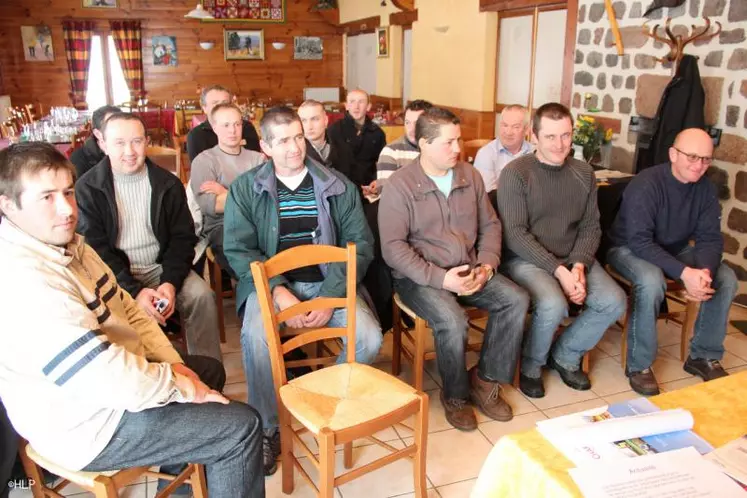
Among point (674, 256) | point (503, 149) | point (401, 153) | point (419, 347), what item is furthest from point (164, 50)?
point (674, 256)

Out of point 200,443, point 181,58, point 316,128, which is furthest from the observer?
point 181,58

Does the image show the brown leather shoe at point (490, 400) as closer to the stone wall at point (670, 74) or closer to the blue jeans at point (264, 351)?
the blue jeans at point (264, 351)

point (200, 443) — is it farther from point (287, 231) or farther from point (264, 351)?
point (287, 231)

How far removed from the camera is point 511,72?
545 centimetres

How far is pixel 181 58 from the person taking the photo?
9.98 m

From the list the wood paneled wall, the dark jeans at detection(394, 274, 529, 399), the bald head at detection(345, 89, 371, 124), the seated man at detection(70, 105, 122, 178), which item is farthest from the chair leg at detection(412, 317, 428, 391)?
the wood paneled wall

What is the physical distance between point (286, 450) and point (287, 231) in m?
0.82

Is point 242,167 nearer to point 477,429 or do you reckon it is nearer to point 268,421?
point 268,421

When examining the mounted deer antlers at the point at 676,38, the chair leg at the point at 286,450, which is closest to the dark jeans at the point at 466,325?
the chair leg at the point at 286,450

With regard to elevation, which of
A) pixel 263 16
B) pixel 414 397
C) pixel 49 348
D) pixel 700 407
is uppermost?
pixel 263 16

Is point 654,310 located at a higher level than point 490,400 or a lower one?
higher

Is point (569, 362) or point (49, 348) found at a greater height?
point (49, 348)

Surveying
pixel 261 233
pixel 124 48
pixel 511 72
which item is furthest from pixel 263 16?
pixel 261 233

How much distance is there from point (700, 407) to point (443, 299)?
1139 millimetres
